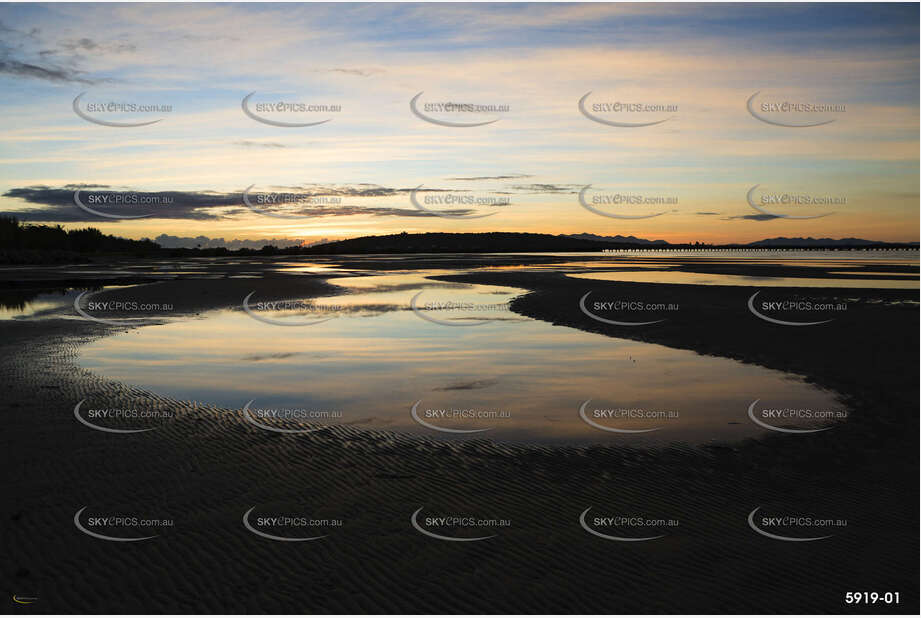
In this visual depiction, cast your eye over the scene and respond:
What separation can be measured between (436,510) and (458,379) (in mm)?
7670

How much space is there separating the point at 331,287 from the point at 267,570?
132 feet

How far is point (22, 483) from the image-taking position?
30.3 ft

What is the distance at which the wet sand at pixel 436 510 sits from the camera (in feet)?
21.8

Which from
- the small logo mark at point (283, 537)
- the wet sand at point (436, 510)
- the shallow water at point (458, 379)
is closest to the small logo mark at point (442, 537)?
the wet sand at point (436, 510)

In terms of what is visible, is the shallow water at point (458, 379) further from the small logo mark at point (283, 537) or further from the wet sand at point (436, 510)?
the small logo mark at point (283, 537)

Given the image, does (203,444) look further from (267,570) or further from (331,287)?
(331,287)

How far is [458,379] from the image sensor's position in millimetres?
16047

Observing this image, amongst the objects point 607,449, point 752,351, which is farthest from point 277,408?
point 752,351

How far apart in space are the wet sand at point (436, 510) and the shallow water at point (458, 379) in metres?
0.96

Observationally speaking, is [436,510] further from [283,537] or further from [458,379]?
[458,379]

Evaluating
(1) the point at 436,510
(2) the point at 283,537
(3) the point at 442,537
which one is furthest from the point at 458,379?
(2) the point at 283,537

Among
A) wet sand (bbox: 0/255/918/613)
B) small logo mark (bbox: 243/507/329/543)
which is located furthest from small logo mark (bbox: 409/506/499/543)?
small logo mark (bbox: 243/507/329/543)

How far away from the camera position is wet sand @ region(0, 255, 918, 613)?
21.8ft

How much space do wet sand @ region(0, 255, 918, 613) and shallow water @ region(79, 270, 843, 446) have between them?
0.96 m
